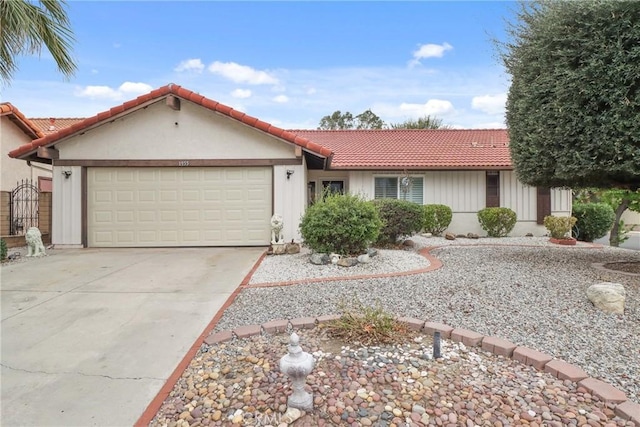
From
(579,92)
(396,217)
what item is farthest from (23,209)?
(579,92)

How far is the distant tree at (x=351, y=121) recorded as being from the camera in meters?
39.2

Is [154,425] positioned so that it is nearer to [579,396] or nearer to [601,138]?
[579,396]

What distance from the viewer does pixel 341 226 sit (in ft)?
23.1

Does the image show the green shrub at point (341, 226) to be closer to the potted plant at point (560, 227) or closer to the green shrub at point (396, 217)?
the green shrub at point (396, 217)

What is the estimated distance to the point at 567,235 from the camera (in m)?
11.8

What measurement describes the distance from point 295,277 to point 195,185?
5251mm

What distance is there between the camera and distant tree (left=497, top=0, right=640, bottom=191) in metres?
5.15

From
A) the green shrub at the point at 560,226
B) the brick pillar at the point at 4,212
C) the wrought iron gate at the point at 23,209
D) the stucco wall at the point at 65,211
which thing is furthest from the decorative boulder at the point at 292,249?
the wrought iron gate at the point at 23,209

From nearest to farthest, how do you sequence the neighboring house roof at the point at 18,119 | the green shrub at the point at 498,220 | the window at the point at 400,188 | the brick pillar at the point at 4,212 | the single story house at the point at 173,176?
the single story house at the point at 173,176 < the brick pillar at the point at 4,212 < the neighboring house roof at the point at 18,119 < the green shrub at the point at 498,220 < the window at the point at 400,188

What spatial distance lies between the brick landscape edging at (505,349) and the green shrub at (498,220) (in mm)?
10075

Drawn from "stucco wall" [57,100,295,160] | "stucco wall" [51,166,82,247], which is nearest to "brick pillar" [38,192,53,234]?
"stucco wall" [51,166,82,247]

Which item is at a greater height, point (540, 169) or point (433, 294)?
point (540, 169)

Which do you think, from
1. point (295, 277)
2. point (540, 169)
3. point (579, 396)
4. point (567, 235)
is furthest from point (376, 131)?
point (579, 396)

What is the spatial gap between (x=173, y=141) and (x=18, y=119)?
7054 millimetres
